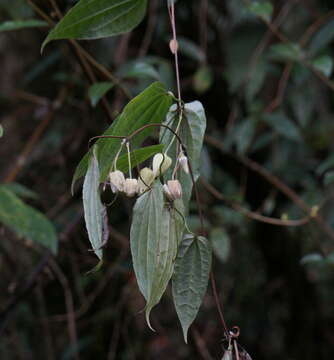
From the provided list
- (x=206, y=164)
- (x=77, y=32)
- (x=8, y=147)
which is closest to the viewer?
(x=77, y=32)

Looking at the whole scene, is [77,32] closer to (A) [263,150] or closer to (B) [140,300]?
(A) [263,150]

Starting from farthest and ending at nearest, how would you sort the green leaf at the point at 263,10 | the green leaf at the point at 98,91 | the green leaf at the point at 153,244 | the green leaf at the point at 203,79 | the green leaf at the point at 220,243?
the green leaf at the point at 203,79, the green leaf at the point at 220,243, the green leaf at the point at 263,10, the green leaf at the point at 98,91, the green leaf at the point at 153,244

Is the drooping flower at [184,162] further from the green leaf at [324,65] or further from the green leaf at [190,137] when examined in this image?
the green leaf at [324,65]

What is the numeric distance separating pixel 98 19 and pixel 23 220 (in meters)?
0.46

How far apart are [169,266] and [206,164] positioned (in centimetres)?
87

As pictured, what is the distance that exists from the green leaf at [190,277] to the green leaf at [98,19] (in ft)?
0.84

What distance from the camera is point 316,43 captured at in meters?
1.37

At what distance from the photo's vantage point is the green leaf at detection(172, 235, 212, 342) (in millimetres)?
539

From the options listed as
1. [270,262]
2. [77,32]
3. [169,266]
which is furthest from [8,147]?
[169,266]

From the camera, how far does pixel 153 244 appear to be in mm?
488

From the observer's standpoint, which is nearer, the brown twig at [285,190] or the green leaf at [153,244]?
the green leaf at [153,244]

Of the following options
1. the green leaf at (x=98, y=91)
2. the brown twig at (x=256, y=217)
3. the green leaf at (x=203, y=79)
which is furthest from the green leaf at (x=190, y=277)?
the green leaf at (x=203, y=79)

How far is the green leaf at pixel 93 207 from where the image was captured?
0.49 metres

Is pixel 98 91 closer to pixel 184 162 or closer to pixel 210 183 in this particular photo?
pixel 184 162
